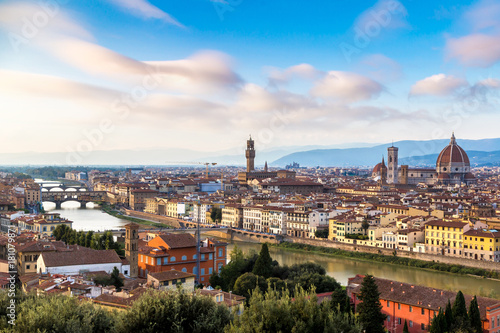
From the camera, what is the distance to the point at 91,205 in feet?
139

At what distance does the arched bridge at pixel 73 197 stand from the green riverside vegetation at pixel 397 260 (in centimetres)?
2494

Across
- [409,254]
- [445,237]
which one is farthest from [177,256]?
[445,237]

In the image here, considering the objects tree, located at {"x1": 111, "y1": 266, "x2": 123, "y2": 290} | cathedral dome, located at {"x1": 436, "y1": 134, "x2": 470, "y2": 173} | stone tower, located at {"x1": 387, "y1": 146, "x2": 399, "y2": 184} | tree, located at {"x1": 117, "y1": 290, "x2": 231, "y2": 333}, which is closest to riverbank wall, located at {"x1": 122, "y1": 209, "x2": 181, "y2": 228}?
tree, located at {"x1": 111, "y1": 266, "x2": 123, "y2": 290}

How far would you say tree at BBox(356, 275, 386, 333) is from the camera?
8.62m

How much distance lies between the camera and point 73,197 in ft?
143

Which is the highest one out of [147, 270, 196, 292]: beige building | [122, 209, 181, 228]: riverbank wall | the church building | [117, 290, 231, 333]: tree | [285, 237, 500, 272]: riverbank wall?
the church building

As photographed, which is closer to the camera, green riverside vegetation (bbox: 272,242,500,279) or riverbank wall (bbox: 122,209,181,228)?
green riverside vegetation (bbox: 272,242,500,279)

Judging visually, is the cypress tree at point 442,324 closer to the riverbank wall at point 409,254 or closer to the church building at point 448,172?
the riverbank wall at point 409,254

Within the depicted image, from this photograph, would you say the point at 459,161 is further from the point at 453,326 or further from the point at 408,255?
the point at 453,326

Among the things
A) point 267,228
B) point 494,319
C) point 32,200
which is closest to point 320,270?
point 494,319

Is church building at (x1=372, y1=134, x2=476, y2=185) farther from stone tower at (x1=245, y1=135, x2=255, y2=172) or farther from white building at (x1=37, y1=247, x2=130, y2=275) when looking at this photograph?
white building at (x1=37, y1=247, x2=130, y2=275)

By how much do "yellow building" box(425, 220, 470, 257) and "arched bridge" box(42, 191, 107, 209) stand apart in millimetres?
29710

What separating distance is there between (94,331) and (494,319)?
6478 millimetres

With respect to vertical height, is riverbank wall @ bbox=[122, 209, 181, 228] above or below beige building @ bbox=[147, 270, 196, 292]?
below
